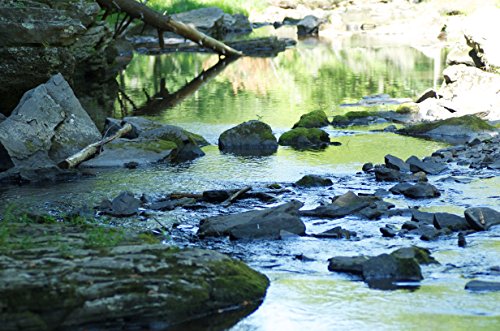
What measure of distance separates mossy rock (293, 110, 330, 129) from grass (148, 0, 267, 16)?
2781cm

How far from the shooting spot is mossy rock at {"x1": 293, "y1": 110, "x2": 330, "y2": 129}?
1830cm

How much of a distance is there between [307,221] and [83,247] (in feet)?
11.4

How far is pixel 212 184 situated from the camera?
13000 mm

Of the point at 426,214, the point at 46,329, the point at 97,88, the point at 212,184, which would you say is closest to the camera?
the point at 46,329

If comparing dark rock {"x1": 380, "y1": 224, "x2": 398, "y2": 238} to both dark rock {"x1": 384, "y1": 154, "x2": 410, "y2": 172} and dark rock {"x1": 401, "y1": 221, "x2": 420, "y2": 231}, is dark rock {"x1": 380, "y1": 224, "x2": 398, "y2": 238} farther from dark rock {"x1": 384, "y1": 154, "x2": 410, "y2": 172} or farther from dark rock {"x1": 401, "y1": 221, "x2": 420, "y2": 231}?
dark rock {"x1": 384, "y1": 154, "x2": 410, "y2": 172}

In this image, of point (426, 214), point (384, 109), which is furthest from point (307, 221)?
point (384, 109)

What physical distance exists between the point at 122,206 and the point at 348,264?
3746mm

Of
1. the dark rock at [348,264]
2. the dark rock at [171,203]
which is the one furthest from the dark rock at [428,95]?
the dark rock at [348,264]

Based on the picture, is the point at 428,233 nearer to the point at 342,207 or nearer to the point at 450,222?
the point at 450,222

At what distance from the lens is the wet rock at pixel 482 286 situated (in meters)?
7.77

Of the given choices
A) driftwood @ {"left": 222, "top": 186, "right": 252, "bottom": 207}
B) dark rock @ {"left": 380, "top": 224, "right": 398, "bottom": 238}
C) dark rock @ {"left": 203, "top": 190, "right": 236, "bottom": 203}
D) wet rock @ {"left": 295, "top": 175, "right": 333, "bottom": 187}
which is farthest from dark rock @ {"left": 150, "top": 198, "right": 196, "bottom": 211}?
dark rock @ {"left": 380, "top": 224, "right": 398, "bottom": 238}

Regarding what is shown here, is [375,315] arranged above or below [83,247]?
below

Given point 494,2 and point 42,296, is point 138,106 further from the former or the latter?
point 494,2

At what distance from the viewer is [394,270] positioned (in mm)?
8156
